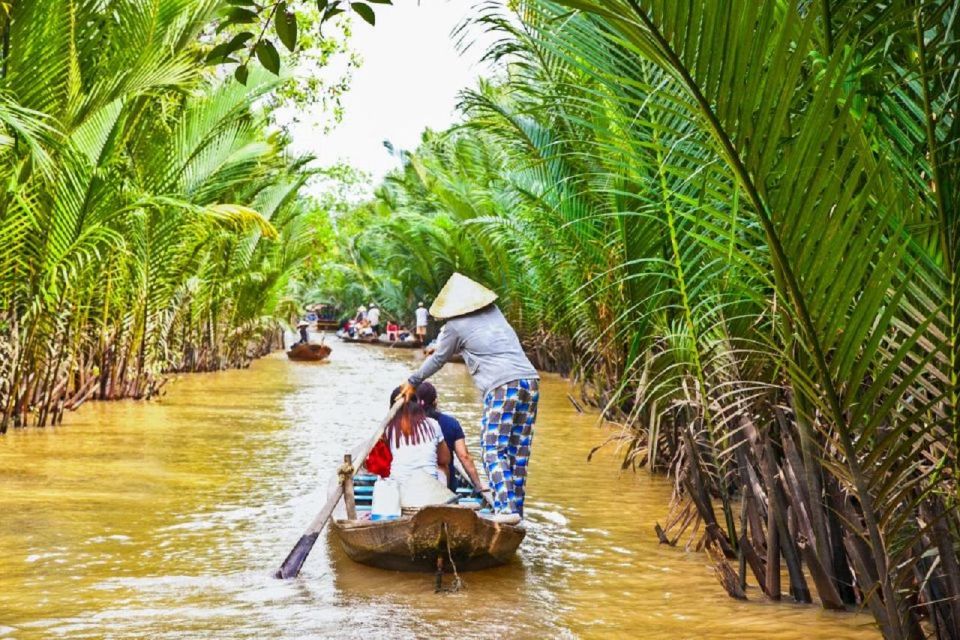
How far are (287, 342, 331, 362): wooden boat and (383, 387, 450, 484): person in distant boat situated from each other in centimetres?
2130

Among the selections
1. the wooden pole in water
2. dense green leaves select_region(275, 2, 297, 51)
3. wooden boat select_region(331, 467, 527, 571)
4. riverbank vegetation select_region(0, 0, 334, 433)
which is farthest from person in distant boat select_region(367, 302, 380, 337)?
dense green leaves select_region(275, 2, 297, 51)

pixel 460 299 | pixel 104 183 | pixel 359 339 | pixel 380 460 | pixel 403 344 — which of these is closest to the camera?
pixel 460 299

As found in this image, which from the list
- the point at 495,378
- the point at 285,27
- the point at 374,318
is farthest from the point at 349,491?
the point at 374,318

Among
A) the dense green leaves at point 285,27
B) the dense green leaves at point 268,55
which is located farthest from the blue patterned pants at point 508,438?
the dense green leaves at point 285,27

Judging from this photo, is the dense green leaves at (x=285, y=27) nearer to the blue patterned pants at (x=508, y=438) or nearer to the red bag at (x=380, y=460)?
the blue patterned pants at (x=508, y=438)

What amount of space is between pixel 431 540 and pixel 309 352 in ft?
73.6

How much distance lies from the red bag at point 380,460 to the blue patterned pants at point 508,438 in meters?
0.70

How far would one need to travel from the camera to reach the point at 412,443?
693cm

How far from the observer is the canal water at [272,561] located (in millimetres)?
5328

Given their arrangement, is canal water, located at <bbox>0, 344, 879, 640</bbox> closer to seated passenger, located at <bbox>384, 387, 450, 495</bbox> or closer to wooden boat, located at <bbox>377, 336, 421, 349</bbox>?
seated passenger, located at <bbox>384, 387, 450, 495</bbox>

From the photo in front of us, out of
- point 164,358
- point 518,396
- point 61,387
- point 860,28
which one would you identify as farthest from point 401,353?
point 860,28

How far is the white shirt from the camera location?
22.7 ft

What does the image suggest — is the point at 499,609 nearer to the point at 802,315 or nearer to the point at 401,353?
the point at 802,315

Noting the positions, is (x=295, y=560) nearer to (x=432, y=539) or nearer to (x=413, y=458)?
(x=432, y=539)
